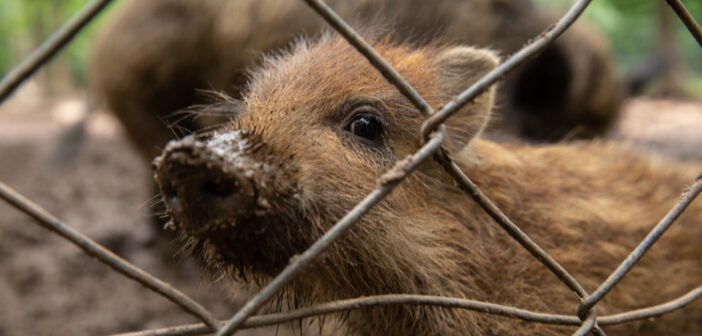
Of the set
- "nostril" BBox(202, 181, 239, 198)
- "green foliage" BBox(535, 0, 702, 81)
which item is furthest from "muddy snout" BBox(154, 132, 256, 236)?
"green foliage" BBox(535, 0, 702, 81)

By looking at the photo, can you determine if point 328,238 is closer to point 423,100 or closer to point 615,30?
point 423,100

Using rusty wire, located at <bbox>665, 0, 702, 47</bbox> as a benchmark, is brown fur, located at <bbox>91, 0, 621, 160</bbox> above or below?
above

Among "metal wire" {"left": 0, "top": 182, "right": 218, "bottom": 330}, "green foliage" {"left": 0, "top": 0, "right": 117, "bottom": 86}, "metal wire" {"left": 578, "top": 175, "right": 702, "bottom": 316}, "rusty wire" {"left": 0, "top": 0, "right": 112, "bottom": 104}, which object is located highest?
"green foliage" {"left": 0, "top": 0, "right": 117, "bottom": 86}

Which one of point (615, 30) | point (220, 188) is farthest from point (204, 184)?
point (615, 30)

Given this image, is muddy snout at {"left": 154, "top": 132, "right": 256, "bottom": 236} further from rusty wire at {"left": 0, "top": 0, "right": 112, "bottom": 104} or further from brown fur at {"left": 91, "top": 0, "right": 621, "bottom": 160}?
brown fur at {"left": 91, "top": 0, "right": 621, "bottom": 160}

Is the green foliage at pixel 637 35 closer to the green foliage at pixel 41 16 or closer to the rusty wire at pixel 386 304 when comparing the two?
the rusty wire at pixel 386 304

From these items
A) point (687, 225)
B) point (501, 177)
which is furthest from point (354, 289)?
point (687, 225)
